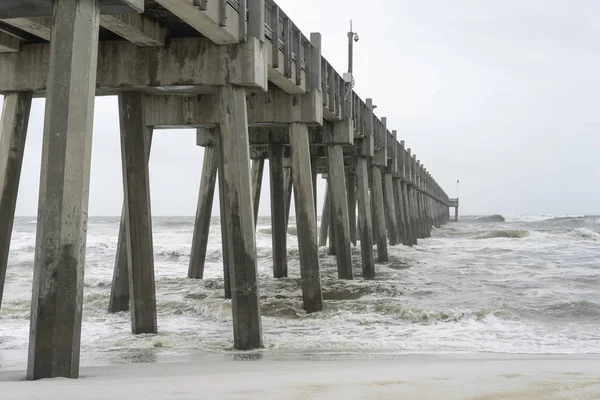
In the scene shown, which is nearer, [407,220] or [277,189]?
[277,189]

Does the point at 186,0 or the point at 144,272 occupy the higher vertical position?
the point at 186,0

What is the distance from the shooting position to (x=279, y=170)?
1720cm

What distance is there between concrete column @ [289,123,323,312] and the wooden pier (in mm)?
20

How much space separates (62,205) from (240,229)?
3366 mm

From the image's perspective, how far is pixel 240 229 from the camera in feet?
27.3

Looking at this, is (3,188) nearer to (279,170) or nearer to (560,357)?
(560,357)

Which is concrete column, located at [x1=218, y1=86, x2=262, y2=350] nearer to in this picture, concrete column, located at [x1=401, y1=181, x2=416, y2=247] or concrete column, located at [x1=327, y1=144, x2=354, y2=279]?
concrete column, located at [x1=327, y1=144, x2=354, y2=279]

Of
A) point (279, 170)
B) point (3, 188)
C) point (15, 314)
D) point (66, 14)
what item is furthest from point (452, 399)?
point (279, 170)

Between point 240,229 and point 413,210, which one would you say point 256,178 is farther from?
point 413,210

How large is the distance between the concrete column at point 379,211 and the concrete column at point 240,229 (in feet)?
44.9

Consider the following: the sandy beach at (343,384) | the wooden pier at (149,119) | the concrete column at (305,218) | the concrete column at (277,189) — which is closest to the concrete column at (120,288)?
the wooden pier at (149,119)

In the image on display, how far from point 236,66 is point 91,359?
12.8ft

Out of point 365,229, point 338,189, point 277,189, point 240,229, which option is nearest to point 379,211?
point 365,229

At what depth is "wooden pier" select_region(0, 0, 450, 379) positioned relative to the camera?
5.21 meters
